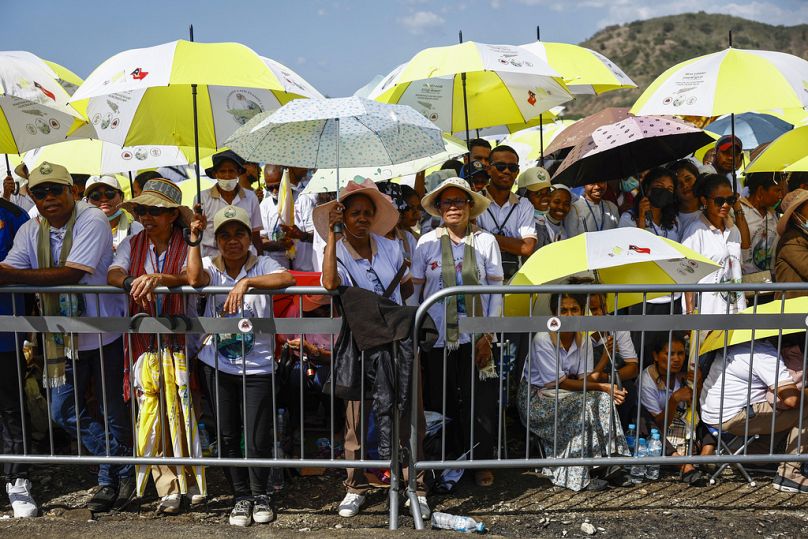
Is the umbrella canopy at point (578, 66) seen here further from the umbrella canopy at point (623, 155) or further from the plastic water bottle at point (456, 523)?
the plastic water bottle at point (456, 523)

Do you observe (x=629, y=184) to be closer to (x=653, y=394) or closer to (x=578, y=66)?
(x=578, y=66)

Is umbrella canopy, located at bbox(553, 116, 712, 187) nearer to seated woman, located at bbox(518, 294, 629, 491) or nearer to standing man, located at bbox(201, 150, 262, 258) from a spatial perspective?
seated woman, located at bbox(518, 294, 629, 491)

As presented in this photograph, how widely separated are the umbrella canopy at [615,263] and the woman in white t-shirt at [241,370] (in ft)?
5.51

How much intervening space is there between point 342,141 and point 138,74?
1447 millimetres

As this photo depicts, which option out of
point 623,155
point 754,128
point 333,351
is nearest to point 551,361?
point 333,351

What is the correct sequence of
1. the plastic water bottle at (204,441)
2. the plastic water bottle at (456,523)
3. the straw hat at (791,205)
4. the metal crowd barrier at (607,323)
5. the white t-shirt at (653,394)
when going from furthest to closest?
the straw hat at (791,205)
the white t-shirt at (653,394)
the plastic water bottle at (204,441)
the plastic water bottle at (456,523)
the metal crowd barrier at (607,323)

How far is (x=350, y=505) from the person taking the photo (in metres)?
5.56

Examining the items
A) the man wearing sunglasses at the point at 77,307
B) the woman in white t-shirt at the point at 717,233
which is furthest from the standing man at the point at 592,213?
the man wearing sunglasses at the point at 77,307

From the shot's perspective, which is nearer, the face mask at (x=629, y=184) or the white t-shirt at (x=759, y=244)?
the white t-shirt at (x=759, y=244)

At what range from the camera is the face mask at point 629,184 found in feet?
28.2

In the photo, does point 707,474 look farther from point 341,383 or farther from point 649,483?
point 341,383

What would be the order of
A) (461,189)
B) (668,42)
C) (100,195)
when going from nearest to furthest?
(461,189) < (100,195) < (668,42)

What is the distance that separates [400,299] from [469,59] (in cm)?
237

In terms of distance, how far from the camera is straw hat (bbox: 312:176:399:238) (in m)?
5.52
